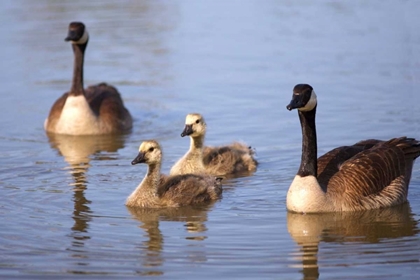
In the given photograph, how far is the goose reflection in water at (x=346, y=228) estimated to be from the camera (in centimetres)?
1004

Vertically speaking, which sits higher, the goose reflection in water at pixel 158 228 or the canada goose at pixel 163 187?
the canada goose at pixel 163 187

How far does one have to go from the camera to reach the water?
9727 mm

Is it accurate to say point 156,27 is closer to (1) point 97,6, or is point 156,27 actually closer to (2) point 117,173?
(1) point 97,6

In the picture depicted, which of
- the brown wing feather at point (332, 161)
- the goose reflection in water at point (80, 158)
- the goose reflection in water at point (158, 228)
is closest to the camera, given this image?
the goose reflection in water at point (158, 228)

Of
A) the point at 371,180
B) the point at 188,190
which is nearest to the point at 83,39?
the point at 188,190

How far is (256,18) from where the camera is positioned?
26375 millimetres

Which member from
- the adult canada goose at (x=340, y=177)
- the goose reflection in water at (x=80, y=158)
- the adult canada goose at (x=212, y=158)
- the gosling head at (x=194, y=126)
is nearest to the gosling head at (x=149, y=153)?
the goose reflection in water at (x=80, y=158)

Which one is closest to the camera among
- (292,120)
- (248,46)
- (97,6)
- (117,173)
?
(117,173)

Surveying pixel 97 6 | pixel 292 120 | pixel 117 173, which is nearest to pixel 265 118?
pixel 292 120

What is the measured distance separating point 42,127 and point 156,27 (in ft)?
31.2

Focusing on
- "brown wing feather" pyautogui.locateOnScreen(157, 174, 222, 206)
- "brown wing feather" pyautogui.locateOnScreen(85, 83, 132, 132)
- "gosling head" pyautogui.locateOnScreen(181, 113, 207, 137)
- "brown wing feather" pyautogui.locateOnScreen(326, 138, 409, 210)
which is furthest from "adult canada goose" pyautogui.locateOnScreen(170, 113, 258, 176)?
"brown wing feather" pyautogui.locateOnScreen(85, 83, 132, 132)

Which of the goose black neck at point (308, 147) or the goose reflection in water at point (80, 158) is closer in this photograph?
the goose reflection in water at point (80, 158)

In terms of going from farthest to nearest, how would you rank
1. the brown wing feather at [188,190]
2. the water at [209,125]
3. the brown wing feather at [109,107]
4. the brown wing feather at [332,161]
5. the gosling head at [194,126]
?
the brown wing feather at [109,107] < the gosling head at [194,126] < the brown wing feather at [188,190] < the brown wing feather at [332,161] < the water at [209,125]

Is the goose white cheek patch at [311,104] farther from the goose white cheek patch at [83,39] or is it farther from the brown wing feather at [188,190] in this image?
the goose white cheek patch at [83,39]
